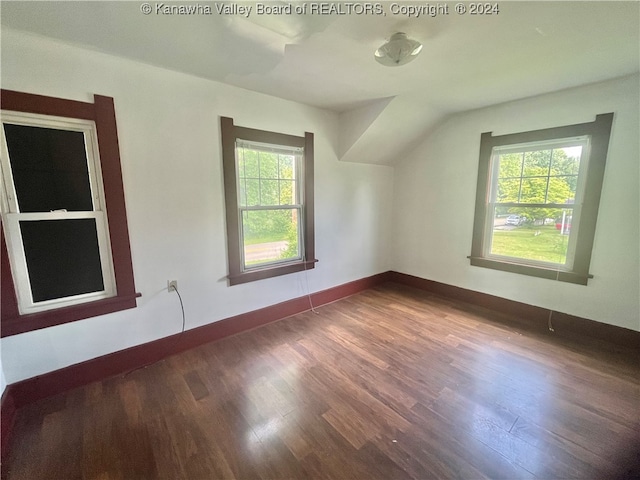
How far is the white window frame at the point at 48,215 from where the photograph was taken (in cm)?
168

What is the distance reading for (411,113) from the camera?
3025 millimetres

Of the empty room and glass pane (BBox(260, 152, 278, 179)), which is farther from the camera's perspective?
glass pane (BBox(260, 152, 278, 179))

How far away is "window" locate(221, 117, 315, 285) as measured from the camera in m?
2.58

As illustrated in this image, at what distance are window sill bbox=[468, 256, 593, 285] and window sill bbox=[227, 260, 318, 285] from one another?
2.14 metres

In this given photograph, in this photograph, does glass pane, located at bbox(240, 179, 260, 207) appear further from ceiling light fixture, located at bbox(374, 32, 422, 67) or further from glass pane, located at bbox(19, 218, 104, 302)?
ceiling light fixture, located at bbox(374, 32, 422, 67)

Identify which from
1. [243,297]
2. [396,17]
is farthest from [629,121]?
[243,297]

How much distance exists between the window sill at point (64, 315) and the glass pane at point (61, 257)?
0.13m

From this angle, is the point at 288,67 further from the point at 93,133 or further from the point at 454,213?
the point at 454,213

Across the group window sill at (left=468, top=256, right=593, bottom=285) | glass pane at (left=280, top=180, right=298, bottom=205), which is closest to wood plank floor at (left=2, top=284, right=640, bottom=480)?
window sill at (left=468, top=256, right=593, bottom=285)

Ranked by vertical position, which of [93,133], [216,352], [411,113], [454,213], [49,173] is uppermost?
[411,113]

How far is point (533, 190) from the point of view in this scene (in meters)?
2.88

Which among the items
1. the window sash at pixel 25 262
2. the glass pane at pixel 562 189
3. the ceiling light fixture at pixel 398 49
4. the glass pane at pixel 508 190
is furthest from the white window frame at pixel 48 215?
the glass pane at pixel 562 189

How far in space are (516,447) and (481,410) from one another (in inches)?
10.5

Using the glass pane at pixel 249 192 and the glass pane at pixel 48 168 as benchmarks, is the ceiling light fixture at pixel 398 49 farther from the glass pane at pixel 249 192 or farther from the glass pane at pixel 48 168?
the glass pane at pixel 48 168
